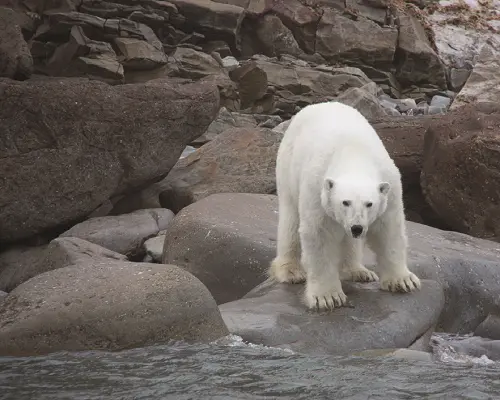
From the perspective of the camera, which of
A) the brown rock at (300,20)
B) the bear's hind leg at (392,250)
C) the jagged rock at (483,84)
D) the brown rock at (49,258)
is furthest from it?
the brown rock at (300,20)

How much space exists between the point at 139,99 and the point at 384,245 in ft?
17.6

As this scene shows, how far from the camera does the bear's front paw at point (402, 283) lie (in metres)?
6.29

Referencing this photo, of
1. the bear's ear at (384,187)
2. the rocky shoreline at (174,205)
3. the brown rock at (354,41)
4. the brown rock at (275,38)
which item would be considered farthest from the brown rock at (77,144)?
the brown rock at (354,41)

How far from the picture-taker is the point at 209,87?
11336 millimetres

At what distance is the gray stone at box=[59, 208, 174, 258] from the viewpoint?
30.9 ft

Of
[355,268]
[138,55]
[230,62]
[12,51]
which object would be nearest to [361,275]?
[355,268]

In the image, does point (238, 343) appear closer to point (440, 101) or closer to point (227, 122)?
point (227, 122)

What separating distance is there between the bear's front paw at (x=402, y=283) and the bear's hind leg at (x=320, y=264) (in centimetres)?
39

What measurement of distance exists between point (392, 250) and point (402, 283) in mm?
355

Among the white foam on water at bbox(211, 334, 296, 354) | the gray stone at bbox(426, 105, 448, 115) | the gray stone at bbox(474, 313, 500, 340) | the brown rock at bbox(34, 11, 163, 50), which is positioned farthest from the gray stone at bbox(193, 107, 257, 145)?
the white foam on water at bbox(211, 334, 296, 354)

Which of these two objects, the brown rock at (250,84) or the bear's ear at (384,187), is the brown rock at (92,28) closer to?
the brown rock at (250,84)

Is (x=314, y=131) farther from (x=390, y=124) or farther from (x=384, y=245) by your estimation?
(x=390, y=124)

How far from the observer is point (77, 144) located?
32.7 ft

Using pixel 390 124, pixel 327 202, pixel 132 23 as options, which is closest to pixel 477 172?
pixel 390 124
